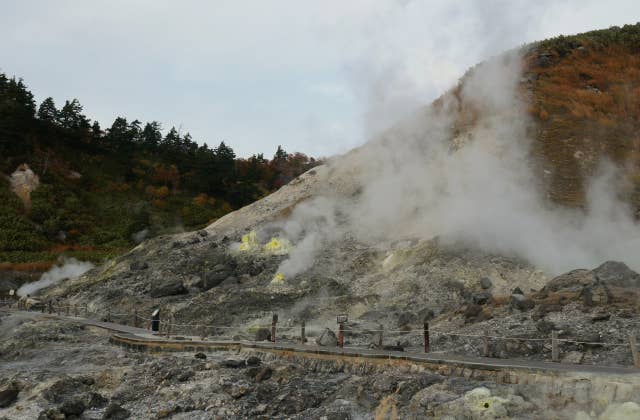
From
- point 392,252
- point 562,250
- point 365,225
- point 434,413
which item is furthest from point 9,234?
point 434,413

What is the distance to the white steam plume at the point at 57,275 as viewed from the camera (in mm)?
43781

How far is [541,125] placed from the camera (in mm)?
36281

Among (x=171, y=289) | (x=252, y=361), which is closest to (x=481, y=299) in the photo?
(x=252, y=361)

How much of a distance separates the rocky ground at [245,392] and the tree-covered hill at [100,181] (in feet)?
120

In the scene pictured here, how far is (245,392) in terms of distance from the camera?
13.6 metres

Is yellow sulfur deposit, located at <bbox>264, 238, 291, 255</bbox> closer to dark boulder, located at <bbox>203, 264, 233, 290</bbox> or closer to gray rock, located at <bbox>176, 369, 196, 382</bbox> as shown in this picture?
dark boulder, located at <bbox>203, 264, 233, 290</bbox>

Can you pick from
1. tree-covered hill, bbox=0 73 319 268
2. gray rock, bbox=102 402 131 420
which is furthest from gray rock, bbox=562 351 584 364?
tree-covered hill, bbox=0 73 319 268

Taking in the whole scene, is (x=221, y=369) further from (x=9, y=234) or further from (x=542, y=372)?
(x=9, y=234)

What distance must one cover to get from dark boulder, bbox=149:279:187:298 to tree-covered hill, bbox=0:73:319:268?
25072mm

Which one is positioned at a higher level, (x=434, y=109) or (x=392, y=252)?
(x=434, y=109)

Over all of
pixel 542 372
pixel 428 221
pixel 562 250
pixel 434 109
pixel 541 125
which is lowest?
pixel 542 372

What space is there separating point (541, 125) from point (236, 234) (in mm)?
21400

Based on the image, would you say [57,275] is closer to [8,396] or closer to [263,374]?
[8,396]

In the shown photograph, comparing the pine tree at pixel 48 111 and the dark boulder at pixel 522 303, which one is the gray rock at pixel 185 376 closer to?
the dark boulder at pixel 522 303
